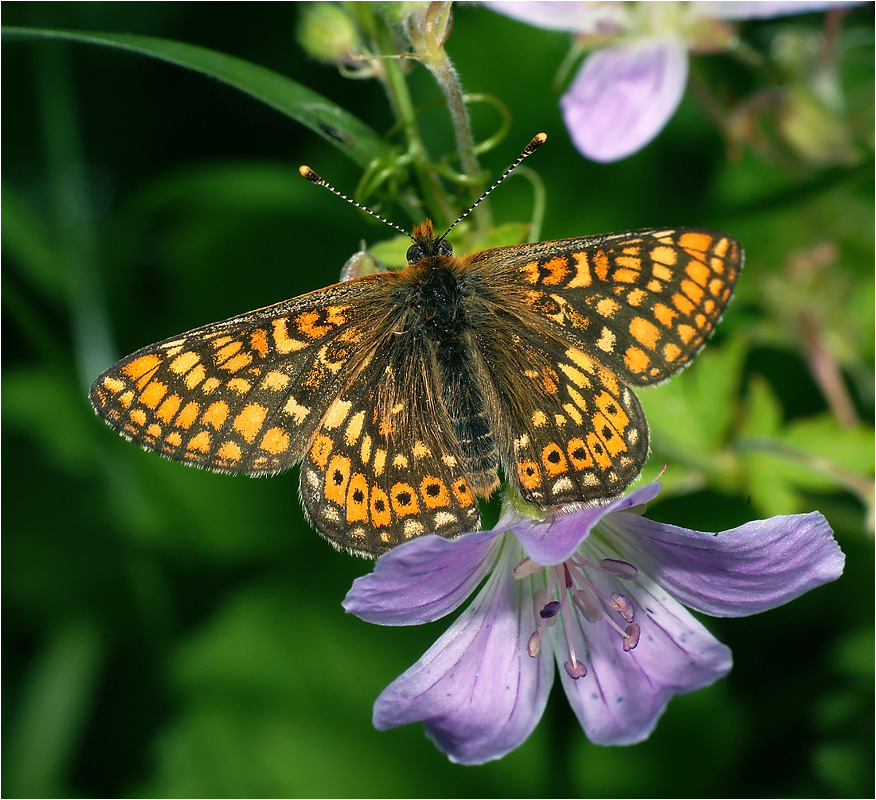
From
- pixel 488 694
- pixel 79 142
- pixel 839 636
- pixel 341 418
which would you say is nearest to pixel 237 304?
pixel 79 142

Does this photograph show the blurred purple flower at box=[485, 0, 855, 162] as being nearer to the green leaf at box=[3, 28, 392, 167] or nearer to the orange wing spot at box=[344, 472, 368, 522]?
the green leaf at box=[3, 28, 392, 167]

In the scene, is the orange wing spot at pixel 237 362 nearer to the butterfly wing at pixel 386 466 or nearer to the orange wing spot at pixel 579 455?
the butterfly wing at pixel 386 466

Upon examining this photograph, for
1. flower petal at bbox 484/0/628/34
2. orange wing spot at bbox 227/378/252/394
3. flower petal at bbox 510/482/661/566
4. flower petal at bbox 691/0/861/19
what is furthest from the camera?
flower petal at bbox 484/0/628/34

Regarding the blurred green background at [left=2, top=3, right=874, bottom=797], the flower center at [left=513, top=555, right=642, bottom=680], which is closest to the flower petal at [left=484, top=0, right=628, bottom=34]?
the blurred green background at [left=2, top=3, right=874, bottom=797]

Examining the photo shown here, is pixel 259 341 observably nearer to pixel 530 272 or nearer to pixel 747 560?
pixel 530 272

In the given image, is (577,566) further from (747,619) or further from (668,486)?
(747,619)

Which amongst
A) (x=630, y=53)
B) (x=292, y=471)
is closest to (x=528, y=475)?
(x=630, y=53)

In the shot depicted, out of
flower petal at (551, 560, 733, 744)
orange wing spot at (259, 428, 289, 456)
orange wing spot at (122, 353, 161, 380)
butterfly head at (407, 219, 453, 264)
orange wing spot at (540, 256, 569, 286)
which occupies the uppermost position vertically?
butterfly head at (407, 219, 453, 264)
